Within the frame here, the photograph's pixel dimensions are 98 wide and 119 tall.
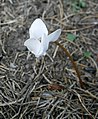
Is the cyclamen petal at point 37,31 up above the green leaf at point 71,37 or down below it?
above

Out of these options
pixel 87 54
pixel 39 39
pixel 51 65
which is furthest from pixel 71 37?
pixel 39 39

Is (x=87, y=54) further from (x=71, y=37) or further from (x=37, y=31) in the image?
(x=37, y=31)

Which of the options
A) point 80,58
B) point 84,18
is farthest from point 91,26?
point 80,58

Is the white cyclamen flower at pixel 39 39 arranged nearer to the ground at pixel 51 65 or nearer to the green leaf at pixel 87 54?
the ground at pixel 51 65

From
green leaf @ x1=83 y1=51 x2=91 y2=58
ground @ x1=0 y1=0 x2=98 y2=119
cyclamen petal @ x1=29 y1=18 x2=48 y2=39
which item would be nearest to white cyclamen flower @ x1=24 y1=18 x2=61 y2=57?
cyclamen petal @ x1=29 y1=18 x2=48 y2=39

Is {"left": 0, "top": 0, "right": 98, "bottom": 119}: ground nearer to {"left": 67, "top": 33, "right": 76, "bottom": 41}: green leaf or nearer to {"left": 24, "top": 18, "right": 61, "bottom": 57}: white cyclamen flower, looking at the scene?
{"left": 67, "top": 33, "right": 76, "bottom": 41}: green leaf

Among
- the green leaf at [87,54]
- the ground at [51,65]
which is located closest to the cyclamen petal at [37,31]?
the ground at [51,65]
